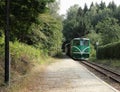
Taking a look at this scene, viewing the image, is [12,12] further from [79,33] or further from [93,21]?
[93,21]

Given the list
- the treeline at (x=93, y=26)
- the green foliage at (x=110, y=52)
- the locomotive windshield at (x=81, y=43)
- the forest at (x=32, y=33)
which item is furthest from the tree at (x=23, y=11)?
the treeline at (x=93, y=26)

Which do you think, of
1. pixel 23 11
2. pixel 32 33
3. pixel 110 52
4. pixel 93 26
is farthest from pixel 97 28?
pixel 23 11

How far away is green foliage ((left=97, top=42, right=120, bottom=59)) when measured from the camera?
41.8m

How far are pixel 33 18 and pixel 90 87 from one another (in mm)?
4663

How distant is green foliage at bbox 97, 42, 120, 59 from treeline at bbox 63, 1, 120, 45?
15.6 metres

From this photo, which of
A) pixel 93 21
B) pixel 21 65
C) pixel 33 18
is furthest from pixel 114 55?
pixel 93 21

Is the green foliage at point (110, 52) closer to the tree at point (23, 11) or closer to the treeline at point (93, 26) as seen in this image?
the treeline at point (93, 26)

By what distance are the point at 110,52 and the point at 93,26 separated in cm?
9396

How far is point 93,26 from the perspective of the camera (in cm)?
13962

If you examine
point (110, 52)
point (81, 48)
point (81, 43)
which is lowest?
point (110, 52)

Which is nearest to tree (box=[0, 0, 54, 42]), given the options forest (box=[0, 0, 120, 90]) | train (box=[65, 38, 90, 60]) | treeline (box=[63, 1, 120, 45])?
forest (box=[0, 0, 120, 90])

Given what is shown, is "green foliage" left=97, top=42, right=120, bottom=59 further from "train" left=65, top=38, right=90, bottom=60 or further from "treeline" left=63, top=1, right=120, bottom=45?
"treeline" left=63, top=1, right=120, bottom=45

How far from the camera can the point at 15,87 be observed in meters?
14.9

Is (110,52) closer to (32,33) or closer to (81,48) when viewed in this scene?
(81,48)
